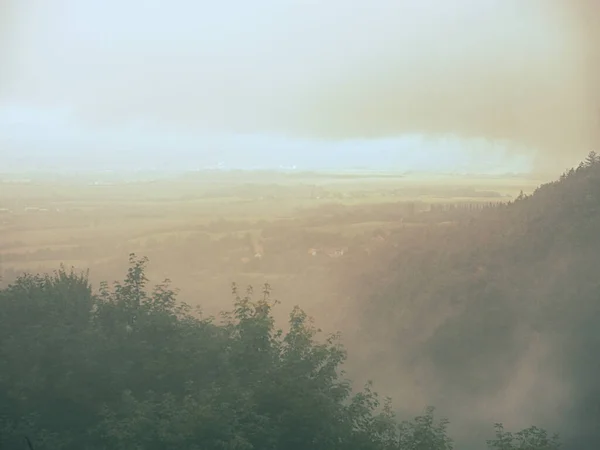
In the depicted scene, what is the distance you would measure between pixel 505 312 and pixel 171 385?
19.2 feet

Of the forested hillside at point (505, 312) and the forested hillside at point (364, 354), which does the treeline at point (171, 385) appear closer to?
the forested hillside at point (364, 354)

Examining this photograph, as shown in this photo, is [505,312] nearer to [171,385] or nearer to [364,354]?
[364,354]

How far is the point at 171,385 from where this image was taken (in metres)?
6.46

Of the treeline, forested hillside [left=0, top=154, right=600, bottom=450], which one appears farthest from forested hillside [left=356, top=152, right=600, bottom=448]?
the treeline

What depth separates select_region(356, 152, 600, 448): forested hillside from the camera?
8.85 m

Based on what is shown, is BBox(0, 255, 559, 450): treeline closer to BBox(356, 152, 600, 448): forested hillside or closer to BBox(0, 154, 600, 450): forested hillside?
BBox(0, 154, 600, 450): forested hillside

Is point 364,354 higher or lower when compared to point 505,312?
lower

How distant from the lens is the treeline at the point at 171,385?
18.5 feet

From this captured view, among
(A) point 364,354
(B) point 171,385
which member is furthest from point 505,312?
(B) point 171,385

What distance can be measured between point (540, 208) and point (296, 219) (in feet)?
14.9

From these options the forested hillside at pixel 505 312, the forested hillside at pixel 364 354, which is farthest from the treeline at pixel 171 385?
the forested hillside at pixel 505 312

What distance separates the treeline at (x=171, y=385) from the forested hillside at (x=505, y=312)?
2484mm

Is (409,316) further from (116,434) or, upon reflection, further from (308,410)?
(116,434)

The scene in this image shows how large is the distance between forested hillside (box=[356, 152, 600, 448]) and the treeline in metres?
2.48
